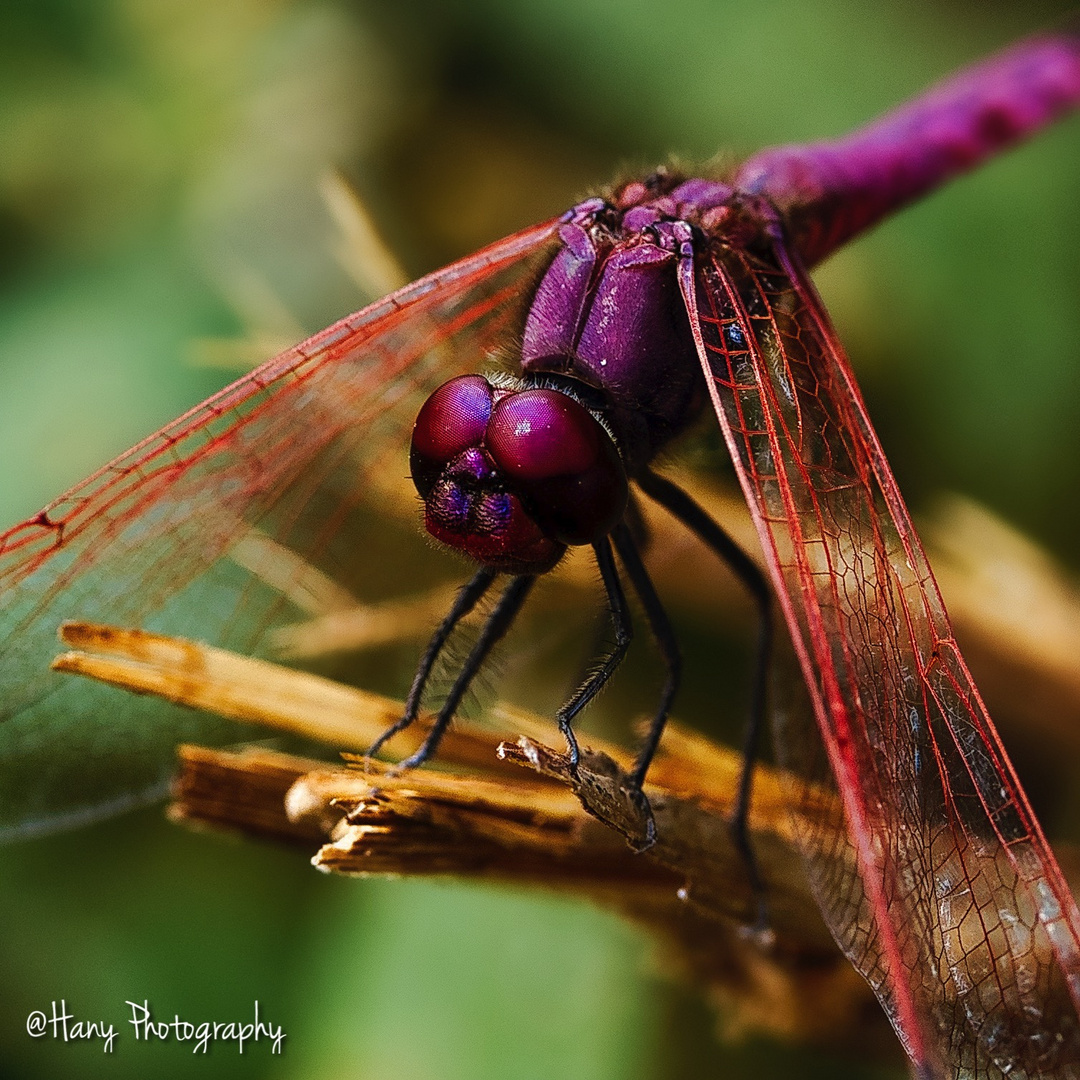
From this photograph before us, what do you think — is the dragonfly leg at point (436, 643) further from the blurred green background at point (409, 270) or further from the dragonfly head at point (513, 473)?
the blurred green background at point (409, 270)

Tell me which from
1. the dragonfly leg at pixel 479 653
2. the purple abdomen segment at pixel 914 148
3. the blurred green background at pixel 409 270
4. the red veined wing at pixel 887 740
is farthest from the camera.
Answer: the purple abdomen segment at pixel 914 148

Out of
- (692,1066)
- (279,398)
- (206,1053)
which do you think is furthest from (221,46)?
(692,1066)

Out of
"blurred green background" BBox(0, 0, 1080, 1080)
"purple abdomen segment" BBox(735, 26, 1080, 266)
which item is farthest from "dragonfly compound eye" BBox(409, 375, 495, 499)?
"blurred green background" BBox(0, 0, 1080, 1080)

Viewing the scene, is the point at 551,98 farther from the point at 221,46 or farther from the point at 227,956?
the point at 227,956

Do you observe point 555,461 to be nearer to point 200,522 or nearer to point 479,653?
point 479,653

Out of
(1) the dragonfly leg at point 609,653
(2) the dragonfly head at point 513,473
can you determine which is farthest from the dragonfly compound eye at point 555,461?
(1) the dragonfly leg at point 609,653

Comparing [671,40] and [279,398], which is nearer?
[279,398]
